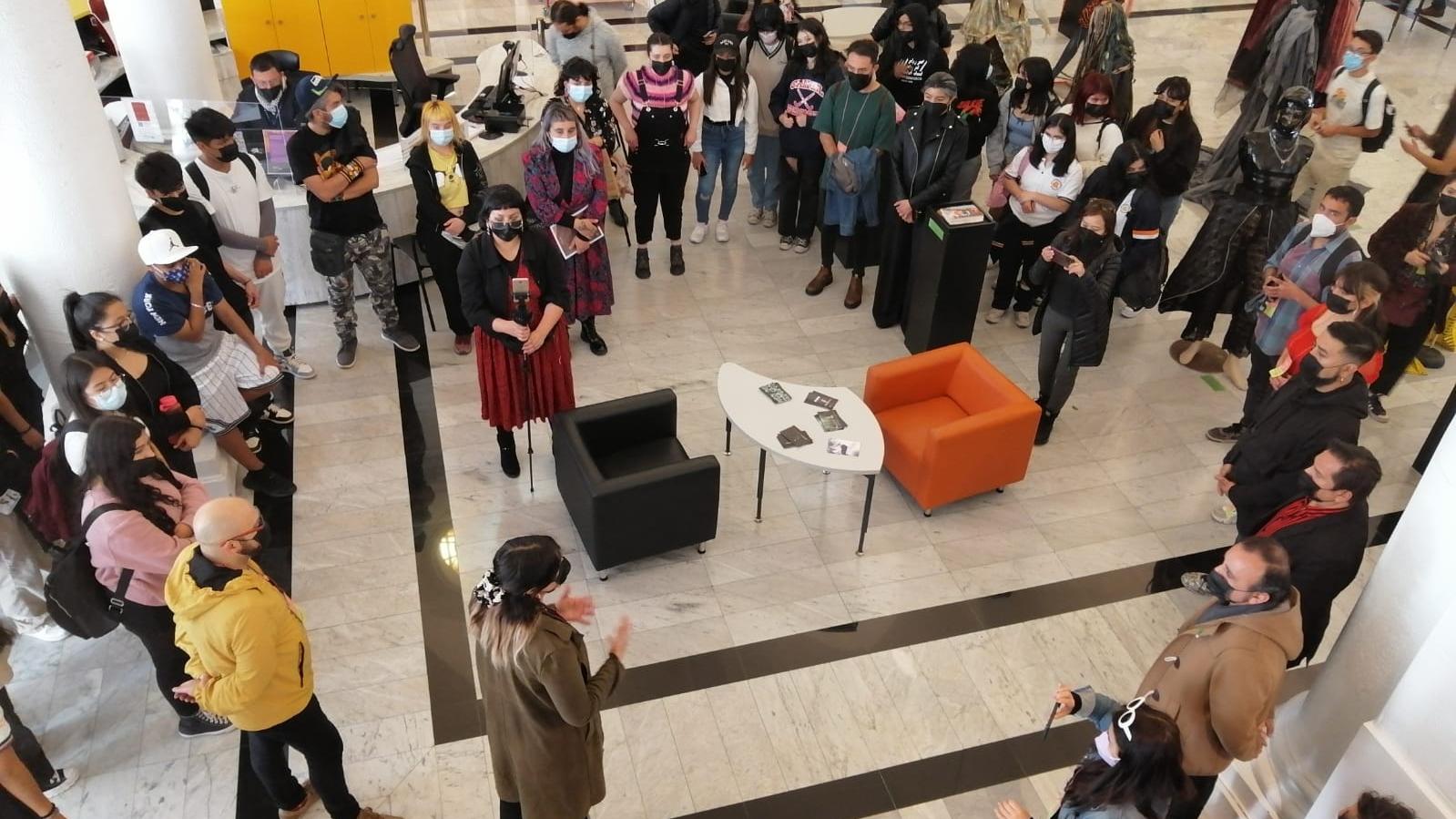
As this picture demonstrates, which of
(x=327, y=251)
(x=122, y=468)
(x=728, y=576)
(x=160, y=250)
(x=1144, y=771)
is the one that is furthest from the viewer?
(x=327, y=251)

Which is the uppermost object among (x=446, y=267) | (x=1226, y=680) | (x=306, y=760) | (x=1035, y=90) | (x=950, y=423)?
(x=1035, y=90)

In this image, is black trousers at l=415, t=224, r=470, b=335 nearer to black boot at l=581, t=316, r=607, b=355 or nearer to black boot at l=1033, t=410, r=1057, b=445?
black boot at l=581, t=316, r=607, b=355

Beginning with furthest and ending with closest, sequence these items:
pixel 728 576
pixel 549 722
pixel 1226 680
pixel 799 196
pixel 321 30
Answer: pixel 321 30
pixel 799 196
pixel 728 576
pixel 1226 680
pixel 549 722

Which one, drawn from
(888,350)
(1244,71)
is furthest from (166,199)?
(1244,71)

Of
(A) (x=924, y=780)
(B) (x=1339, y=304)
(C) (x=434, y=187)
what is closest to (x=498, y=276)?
(C) (x=434, y=187)

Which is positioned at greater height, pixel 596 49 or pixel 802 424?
pixel 596 49

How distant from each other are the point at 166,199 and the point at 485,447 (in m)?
2.09

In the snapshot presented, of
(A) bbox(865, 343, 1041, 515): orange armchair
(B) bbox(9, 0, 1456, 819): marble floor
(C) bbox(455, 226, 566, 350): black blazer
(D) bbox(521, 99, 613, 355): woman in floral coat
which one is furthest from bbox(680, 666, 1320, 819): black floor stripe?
(D) bbox(521, 99, 613, 355): woman in floral coat

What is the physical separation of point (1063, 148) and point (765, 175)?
259 cm

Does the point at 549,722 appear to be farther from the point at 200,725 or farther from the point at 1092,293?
the point at 1092,293

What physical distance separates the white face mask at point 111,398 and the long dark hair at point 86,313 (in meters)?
0.35

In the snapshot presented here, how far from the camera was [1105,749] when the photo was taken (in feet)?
9.82

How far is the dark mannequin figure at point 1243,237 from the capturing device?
6.05m

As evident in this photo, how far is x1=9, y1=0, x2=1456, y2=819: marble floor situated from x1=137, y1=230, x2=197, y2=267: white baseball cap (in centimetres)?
155
